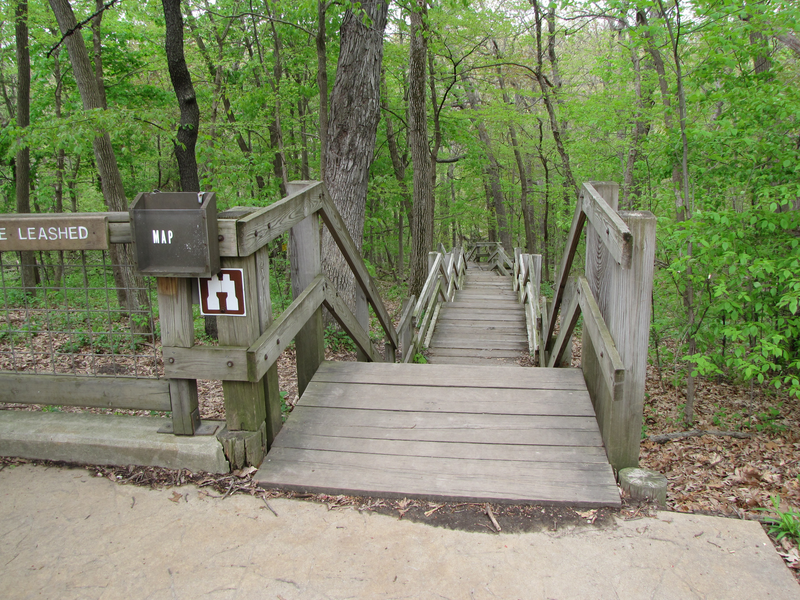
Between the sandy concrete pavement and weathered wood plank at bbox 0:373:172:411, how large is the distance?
0.48 meters

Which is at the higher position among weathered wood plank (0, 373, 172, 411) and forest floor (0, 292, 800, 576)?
weathered wood plank (0, 373, 172, 411)

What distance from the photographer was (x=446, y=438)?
3.03 m

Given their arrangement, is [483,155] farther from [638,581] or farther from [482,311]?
[638,581]

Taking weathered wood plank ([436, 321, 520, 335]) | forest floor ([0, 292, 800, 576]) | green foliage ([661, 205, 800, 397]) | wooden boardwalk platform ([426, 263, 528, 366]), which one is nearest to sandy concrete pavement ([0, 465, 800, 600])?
forest floor ([0, 292, 800, 576])

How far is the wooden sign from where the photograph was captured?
2.66 meters

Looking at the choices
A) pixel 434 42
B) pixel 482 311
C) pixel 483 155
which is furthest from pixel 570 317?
pixel 483 155

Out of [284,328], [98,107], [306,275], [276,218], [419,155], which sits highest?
[98,107]

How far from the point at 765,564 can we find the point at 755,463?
85.6 inches

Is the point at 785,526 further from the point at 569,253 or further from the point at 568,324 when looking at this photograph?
the point at 569,253

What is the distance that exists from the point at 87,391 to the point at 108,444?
1.03 ft

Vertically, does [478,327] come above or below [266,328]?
below

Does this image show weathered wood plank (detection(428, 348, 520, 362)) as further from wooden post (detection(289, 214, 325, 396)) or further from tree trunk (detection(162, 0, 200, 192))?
wooden post (detection(289, 214, 325, 396))

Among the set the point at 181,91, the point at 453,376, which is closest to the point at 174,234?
the point at 453,376

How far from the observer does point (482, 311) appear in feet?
32.4
